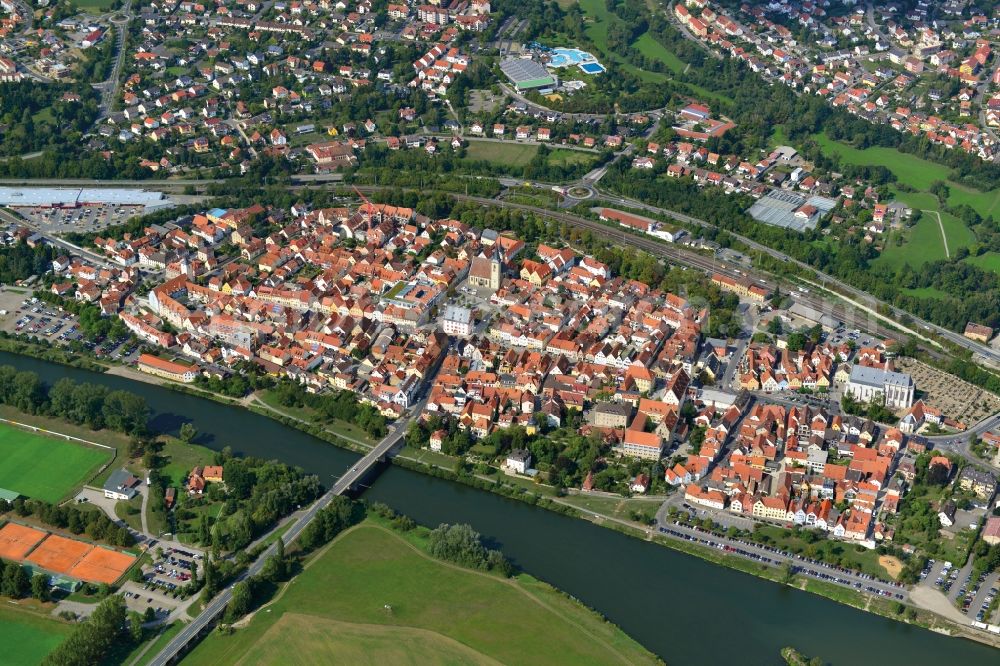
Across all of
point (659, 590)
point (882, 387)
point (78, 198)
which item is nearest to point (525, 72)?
point (78, 198)

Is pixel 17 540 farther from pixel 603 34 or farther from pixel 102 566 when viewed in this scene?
pixel 603 34

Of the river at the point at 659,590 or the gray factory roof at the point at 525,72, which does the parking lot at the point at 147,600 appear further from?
the gray factory roof at the point at 525,72

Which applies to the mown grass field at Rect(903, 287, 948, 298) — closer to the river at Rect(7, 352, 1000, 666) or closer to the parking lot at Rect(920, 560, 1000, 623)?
the parking lot at Rect(920, 560, 1000, 623)

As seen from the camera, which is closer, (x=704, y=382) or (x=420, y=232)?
(x=704, y=382)

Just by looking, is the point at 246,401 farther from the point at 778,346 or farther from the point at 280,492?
the point at 778,346

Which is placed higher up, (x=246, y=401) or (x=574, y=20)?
(x=574, y=20)

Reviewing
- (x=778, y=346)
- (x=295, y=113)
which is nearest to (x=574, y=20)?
(x=295, y=113)

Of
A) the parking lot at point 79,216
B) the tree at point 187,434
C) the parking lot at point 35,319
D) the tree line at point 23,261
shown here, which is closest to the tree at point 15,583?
the tree at point 187,434
